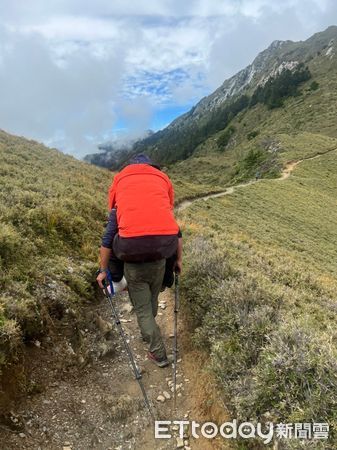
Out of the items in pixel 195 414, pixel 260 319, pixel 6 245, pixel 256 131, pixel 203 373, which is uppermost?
pixel 256 131

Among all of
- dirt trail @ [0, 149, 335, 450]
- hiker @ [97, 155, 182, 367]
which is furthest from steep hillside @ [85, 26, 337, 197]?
dirt trail @ [0, 149, 335, 450]

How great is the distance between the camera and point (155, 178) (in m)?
5.67

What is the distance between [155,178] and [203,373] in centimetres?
290

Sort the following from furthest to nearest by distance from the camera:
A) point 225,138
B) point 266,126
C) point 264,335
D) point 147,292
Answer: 1. point 225,138
2. point 266,126
3. point 147,292
4. point 264,335

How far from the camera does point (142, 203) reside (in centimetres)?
527

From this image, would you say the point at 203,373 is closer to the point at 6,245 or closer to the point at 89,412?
the point at 89,412

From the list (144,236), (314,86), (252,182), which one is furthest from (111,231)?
(314,86)

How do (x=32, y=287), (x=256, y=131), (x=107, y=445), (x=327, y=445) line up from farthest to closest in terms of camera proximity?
(x=256, y=131) → (x=32, y=287) → (x=107, y=445) → (x=327, y=445)

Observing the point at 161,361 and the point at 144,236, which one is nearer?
the point at 144,236

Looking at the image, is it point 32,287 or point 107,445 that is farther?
point 32,287

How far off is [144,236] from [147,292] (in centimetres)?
105

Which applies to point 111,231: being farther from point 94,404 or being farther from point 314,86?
point 314,86

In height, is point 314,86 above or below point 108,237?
above

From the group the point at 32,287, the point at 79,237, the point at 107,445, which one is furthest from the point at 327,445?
the point at 79,237
